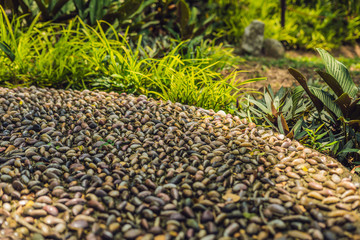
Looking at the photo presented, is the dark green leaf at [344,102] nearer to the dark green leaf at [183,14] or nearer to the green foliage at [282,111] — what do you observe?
the green foliage at [282,111]

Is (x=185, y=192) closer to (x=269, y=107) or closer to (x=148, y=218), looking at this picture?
(x=148, y=218)

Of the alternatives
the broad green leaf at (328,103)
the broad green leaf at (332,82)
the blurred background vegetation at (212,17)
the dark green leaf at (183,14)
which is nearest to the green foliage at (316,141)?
the broad green leaf at (328,103)

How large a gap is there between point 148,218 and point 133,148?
56cm

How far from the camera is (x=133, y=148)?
5.62 ft

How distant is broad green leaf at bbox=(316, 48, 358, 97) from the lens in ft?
6.27

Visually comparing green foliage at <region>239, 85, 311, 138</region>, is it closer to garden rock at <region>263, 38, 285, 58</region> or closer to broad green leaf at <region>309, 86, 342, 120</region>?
broad green leaf at <region>309, 86, 342, 120</region>

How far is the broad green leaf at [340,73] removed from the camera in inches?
75.2

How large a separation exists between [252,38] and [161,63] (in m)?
2.55

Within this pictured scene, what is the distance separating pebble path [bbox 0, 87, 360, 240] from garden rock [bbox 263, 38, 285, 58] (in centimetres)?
306

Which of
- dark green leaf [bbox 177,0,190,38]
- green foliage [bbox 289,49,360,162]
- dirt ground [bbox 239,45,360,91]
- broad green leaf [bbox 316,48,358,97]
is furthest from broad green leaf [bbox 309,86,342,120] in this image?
dark green leaf [bbox 177,0,190,38]

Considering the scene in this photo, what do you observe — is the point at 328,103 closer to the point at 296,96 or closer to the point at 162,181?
the point at 296,96

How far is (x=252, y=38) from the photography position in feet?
15.2

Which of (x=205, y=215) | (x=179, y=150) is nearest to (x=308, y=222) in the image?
(x=205, y=215)

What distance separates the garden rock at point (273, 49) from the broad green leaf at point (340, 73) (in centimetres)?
290
